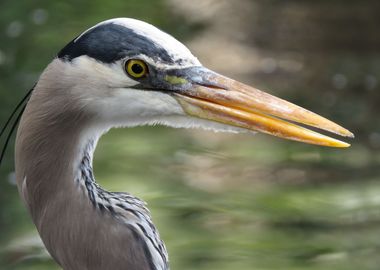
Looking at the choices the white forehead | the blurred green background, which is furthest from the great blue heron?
the blurred green background

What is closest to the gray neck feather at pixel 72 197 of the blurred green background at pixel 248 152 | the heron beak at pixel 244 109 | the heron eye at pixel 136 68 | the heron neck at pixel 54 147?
the heron neck at pixel 54 147

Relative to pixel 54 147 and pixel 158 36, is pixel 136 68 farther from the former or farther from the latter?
pixel 54 147

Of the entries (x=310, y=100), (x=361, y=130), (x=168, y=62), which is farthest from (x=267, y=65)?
(x=168, y=62)

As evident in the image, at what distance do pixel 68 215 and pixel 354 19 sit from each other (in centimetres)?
533

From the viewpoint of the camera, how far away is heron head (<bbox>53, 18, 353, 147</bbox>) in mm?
2980

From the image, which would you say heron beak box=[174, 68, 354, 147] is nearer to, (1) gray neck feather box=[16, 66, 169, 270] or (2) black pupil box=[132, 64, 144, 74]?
(2) black pupil box=[132, 64, 144, 74]

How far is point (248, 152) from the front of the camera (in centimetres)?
659

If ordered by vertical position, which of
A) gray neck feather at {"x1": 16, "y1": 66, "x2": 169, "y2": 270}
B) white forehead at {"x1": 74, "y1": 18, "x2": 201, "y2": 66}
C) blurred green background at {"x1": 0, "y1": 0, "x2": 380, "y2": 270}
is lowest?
gray neck feather at {"x1": 16, "y1": 66, "x2": 169, "y2": 270}

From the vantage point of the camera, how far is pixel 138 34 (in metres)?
2.98

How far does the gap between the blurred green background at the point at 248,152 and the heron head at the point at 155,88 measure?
2344 mm

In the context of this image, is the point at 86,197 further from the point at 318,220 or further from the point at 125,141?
the point at 125,141

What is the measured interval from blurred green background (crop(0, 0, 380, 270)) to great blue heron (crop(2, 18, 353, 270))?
2225mm

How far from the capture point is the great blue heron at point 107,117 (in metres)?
2.99

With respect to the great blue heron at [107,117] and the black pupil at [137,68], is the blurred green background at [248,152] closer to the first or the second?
the great blue heron at [107,117]
